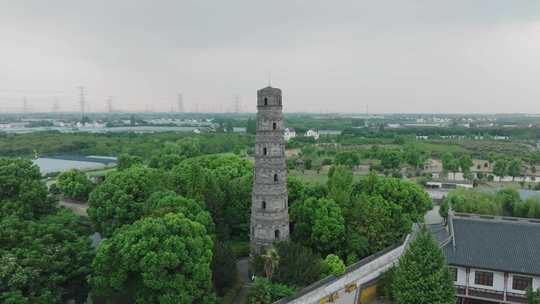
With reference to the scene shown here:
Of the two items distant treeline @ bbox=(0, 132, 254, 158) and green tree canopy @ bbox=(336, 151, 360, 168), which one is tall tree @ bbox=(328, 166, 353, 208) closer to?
green tree canopy @ bbox=(336, 151, 360, 168)

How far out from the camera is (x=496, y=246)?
25.8m

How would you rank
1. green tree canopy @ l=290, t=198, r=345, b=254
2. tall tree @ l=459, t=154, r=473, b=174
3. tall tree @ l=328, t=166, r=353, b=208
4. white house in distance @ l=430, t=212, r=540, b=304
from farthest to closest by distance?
tall tree @ l=459, t=154, r=473, b=174
tall tree @ l=328, t=166, r=353, b=208
green tree canopy @ l=290, t=198, r=345, b=254
white house in distance @ l=430, t=212, r=540, b=304

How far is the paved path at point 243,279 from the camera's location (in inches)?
1078

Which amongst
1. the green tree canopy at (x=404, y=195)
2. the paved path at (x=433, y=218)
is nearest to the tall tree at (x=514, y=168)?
the paved path at (x=433, y=218)

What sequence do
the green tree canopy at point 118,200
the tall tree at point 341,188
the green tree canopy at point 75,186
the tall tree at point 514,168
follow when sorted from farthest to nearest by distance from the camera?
the tall tree at point 514,168
the green tree canopy at point 75,186
the tall tree at point 341,188
the green tree canopy at point 118,200

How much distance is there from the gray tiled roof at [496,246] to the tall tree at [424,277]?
3.40 metres

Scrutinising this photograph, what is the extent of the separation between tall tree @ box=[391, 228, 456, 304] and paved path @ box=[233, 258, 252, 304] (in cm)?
1020

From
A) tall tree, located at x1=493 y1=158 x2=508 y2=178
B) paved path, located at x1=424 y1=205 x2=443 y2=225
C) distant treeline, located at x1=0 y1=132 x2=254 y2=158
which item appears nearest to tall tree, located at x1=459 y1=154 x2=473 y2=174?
tall tree, located at x1=493 y1=158 x2=508 y2=178

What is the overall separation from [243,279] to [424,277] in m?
13.3

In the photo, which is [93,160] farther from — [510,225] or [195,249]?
[510,225]

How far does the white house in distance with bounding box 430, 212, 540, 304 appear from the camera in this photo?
2433 cm

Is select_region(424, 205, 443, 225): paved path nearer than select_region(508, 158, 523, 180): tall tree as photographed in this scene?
Yes

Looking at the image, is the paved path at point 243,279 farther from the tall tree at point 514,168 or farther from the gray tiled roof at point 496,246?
the tall tree at point 514,168

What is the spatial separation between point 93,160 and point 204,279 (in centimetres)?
6998
